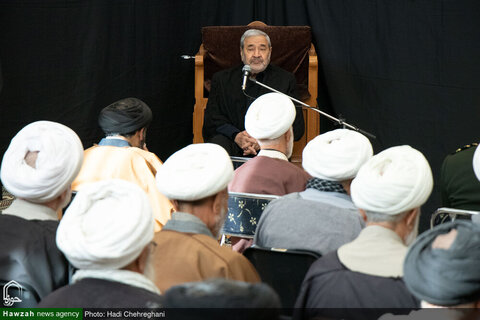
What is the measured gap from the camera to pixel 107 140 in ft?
13.6

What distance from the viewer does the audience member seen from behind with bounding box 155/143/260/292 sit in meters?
2.50

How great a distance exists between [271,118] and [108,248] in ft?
6.84

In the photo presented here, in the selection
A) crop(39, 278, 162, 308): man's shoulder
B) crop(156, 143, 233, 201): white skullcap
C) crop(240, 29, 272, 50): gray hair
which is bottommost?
crop(39, 278, 162, 308): man's shoulder

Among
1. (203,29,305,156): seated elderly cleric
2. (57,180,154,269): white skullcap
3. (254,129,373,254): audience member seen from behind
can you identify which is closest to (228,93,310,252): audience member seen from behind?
(254,129,373,254): audience member seen from behind

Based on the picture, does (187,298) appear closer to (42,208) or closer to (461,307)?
(461,307)

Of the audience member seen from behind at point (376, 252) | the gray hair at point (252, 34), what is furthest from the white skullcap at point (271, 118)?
the gray hair at point (252, 34)

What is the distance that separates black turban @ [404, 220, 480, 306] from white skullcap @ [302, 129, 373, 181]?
142cm

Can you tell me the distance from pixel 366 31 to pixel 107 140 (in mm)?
2956

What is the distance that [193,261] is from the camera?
8.17 ft

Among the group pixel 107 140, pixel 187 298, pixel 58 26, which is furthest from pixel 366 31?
pixel 187 298

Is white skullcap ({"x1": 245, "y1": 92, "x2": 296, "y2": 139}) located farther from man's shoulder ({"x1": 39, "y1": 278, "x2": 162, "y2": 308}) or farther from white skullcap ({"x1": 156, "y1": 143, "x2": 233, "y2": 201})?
man's shoulder ({"x1": 39, "y1": 278, "x2": 162, "y2": 308})

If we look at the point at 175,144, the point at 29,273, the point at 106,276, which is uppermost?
the point at 106,276

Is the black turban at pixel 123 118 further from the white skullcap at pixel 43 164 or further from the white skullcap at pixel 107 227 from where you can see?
the white skullcap at pixel 107 227

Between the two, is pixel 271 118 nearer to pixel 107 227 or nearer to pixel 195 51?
pixel 107 227
